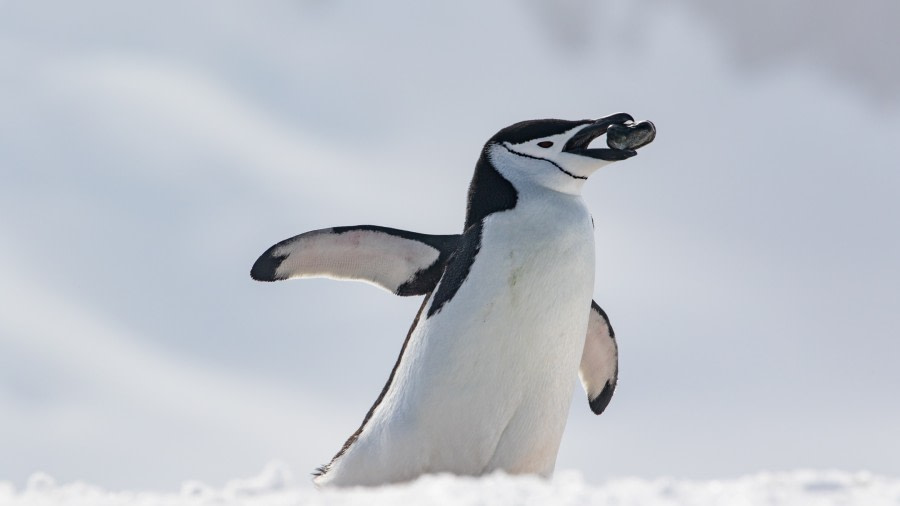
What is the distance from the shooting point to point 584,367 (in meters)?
7.61

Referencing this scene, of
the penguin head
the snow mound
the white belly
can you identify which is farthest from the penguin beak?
the snow mound

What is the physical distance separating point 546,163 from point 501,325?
1181 mm

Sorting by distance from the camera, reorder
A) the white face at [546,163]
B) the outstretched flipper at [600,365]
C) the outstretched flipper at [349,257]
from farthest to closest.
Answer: the outstretched flipper at [600,365] < the outstretched flipper at [349,257] < the white face at [546,163]

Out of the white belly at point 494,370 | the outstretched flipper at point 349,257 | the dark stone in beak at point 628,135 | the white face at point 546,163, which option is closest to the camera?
the white belly at point 494,370

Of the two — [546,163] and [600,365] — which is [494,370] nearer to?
[546,163]

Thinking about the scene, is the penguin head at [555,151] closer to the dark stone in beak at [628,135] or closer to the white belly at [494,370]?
the dark stone in beak at [628,135]

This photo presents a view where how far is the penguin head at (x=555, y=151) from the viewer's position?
6.33 m

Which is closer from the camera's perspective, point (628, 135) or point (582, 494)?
point (582, 494)

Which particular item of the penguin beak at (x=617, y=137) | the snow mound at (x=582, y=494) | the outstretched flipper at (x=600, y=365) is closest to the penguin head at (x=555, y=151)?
the penguin beak at (x=617, y=137)

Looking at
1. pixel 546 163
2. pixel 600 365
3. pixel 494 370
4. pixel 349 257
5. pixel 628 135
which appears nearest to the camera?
pixel 494 370

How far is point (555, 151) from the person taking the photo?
6.38 metres

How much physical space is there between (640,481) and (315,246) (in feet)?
11.3

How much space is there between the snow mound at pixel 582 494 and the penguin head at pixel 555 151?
8.29 ft

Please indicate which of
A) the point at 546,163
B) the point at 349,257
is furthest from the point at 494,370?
the point at 349,257
